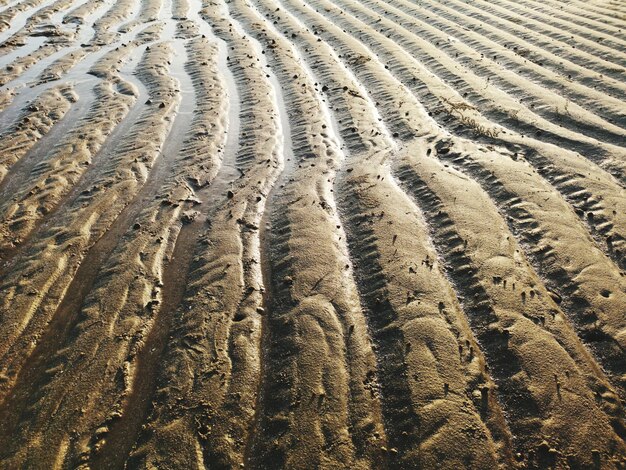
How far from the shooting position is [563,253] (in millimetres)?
4340

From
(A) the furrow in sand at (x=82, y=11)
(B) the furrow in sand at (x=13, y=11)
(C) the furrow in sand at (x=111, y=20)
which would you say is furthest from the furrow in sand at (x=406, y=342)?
(B) the furrow in sand at (x=13, y=11)

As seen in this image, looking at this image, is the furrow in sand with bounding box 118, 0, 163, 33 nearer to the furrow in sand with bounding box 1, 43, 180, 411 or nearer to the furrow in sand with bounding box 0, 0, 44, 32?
the furrow in sand with bounding box 0, 0, 44, 32

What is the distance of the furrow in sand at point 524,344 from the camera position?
2969 millimetres

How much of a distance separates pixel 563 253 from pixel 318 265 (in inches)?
95.9

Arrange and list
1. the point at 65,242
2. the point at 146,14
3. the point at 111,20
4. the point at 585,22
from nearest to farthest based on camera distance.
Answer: the point at 65,242 → the point at 585,22 → the point at 111,20 → the point at 146,14

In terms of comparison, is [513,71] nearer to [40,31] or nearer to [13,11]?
[40,31]

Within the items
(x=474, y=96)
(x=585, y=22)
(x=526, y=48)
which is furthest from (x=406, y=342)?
(x=585, y=22)

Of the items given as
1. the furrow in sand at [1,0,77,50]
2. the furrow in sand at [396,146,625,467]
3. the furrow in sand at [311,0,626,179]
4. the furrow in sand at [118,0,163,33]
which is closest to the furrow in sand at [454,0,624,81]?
the furrow in sand at [311,0,626,179]

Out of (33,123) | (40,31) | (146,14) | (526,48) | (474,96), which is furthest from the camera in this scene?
(146,14)

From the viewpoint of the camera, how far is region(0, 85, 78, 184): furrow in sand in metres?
6.29

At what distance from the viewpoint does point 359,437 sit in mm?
3012

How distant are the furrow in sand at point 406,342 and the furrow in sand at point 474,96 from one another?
8.15 ft

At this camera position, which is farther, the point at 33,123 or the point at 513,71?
the point at 513,71

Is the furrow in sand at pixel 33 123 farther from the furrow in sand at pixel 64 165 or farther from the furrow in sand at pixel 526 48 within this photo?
the furrow in sand at pixel 526 48
